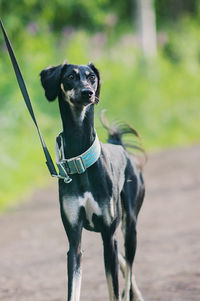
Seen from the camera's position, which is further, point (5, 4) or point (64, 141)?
point (5, 4)

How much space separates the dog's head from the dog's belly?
21.0 inches

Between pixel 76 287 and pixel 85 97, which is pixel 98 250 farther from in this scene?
pixel 85 97

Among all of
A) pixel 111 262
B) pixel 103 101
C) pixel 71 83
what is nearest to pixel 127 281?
pixel 111 262

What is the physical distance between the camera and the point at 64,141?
15.4 feet

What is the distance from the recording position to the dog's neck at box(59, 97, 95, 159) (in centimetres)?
463

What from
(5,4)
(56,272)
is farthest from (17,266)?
(5,4)

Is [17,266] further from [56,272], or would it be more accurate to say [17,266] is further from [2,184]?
[2,184]

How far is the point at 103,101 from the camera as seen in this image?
52.5ft

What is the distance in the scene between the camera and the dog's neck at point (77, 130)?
463 centimetres

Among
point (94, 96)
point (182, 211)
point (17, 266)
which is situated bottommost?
point (182, 211)

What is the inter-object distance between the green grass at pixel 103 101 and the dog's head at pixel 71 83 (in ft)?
18.1

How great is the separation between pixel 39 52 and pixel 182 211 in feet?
21.9

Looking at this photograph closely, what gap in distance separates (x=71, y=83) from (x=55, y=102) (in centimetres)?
1001

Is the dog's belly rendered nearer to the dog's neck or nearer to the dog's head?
the dog's neck
